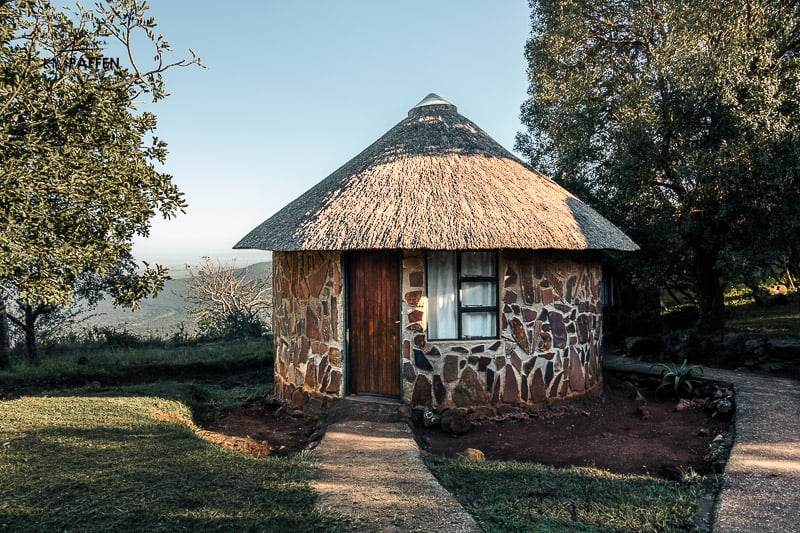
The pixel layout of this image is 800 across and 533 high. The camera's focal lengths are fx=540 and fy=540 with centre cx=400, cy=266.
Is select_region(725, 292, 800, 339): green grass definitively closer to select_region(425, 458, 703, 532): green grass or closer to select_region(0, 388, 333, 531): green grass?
select_region(425, 458, 703, 532): green grass

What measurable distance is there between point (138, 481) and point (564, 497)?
333 cm

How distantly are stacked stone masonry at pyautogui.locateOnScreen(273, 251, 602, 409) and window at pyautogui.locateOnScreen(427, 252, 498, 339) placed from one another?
15 centimetres

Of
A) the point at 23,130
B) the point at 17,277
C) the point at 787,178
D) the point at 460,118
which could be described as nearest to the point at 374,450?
the point at 17,277

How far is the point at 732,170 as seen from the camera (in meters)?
9.73

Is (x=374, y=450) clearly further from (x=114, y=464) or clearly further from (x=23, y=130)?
(x=23, y=130)

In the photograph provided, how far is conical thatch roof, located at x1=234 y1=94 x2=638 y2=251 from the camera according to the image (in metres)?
6.96

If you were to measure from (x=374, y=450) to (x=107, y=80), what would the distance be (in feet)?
15.8

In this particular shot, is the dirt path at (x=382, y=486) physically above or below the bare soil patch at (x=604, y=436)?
above

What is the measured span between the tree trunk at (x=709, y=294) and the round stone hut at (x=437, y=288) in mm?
5379

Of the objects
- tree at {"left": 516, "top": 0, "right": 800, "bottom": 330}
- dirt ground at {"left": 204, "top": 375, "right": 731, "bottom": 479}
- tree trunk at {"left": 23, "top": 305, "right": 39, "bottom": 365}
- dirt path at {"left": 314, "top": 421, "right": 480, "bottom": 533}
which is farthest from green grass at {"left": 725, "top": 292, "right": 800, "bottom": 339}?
tree trunk at {"left": 23, "top": 305, "right": 39, "bottom": 365}

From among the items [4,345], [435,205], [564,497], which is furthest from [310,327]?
[4,345]

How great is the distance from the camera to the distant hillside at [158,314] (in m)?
16.1

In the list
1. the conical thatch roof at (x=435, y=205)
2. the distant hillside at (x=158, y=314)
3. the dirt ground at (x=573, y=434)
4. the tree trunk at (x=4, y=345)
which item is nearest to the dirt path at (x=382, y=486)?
the dirt ground at (x=573, y=434)

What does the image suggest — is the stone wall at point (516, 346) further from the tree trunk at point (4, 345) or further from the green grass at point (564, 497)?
the tree trunk at point (4, 345)
